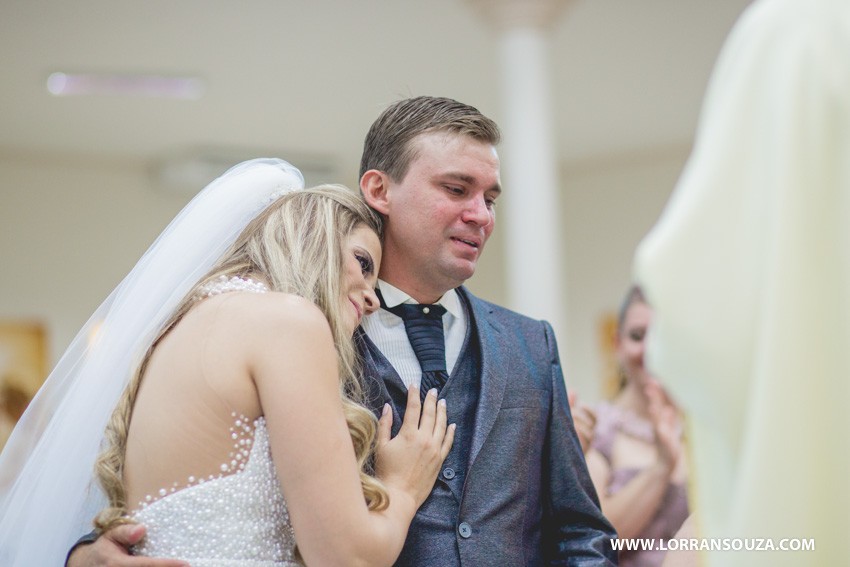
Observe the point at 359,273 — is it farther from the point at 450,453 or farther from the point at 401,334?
the point at 450,453

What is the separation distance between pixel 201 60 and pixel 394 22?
1758mm

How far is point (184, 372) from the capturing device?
2006mm

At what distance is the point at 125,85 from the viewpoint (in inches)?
368

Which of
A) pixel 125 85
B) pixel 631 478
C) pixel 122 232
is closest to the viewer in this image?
pixel 631 478

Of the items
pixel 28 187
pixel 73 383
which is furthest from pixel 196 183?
pixel 73 383

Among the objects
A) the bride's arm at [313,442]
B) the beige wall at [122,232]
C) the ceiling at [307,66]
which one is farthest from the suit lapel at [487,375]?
the beige wall at [122,232]

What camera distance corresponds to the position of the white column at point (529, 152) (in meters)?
7.63

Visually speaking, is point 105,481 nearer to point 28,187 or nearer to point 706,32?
point 706,32

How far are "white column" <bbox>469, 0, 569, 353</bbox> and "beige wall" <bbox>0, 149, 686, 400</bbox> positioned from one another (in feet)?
9.04

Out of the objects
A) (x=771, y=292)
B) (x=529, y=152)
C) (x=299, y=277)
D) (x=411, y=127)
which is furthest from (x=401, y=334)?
(x=529, y=152)

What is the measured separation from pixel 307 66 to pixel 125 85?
1686 mm

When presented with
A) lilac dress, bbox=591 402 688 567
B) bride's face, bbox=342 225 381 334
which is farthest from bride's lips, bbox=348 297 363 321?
lilac dress, bbox=591 402 688 567

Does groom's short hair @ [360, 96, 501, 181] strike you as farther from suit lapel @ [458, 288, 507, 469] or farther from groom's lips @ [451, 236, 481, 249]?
suit lapel @ [458, 288, 507, 469]

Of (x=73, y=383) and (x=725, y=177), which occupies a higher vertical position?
(x=725, y=177)
